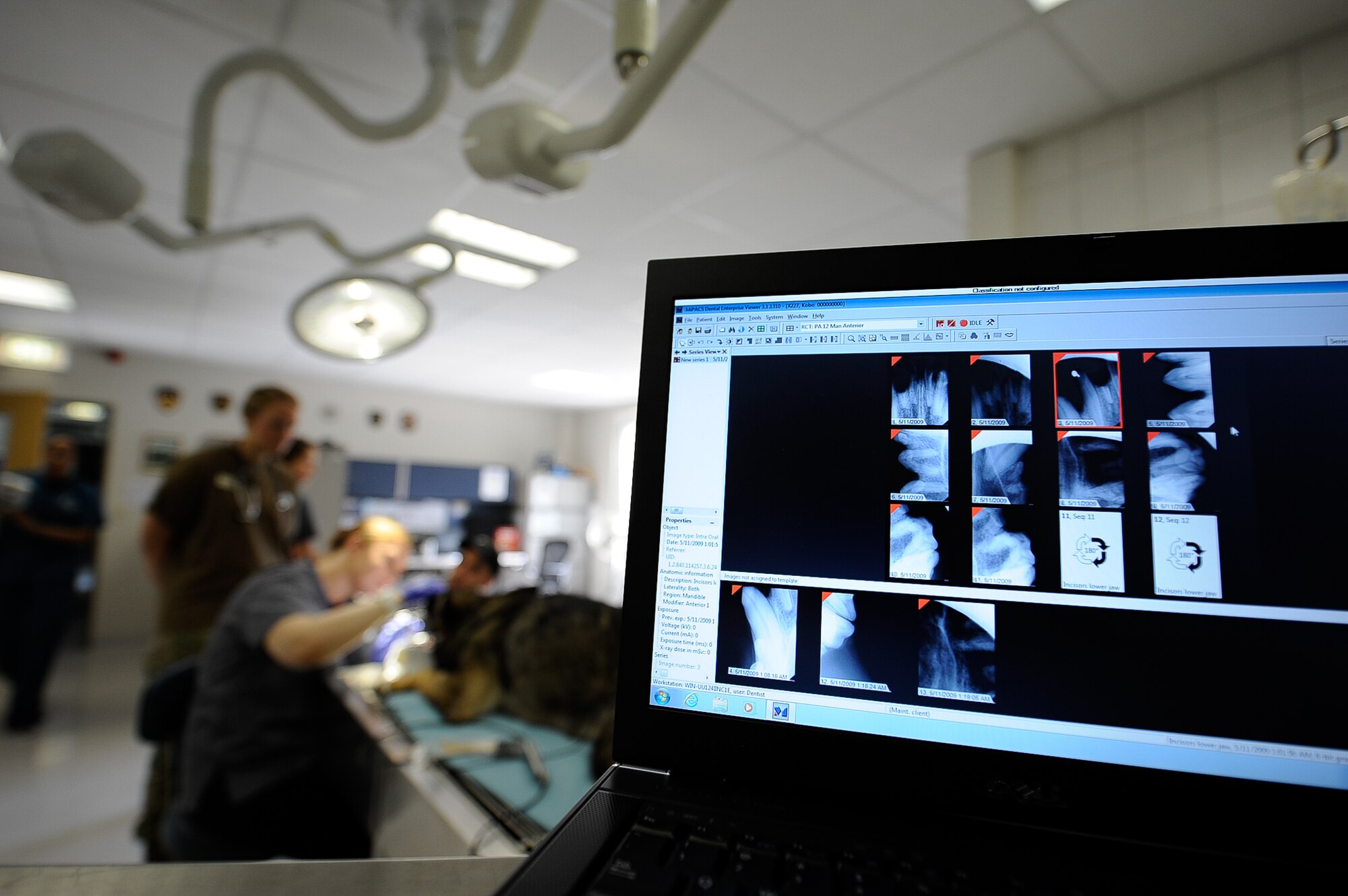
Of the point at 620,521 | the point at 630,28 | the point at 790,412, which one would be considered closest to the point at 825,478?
the point at 790,412

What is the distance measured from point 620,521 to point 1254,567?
642cm

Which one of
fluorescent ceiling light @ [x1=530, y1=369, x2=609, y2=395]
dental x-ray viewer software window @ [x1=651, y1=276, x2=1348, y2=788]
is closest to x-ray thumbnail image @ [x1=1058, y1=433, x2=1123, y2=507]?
dental x-ray viewer software window @ [x1=651, y1=276, x2=1348, y2=788]

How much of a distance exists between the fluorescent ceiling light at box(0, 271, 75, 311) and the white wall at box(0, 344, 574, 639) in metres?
1.43

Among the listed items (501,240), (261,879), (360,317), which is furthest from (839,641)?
(501,240)

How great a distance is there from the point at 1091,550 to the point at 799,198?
2323 millimetres

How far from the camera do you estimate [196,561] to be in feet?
7.20

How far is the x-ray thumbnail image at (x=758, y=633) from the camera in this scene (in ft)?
1.34

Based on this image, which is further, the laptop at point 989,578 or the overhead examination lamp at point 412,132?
the overhead examination lamp at point 412,132

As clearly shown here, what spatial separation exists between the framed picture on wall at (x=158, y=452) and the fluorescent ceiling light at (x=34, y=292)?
1.66 meters

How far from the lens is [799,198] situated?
2.43 meters

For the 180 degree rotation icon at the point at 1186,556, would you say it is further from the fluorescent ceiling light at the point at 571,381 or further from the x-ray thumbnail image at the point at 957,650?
the fluorescent ceiling light at the point at 571,381

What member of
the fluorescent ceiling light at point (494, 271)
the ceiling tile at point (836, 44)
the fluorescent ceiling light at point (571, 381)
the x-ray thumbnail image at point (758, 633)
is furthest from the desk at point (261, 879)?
the fluorescent ceiling light at point (571, 381)

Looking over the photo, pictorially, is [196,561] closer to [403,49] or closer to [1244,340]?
[403,49]

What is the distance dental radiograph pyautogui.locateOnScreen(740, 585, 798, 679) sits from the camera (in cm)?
41
